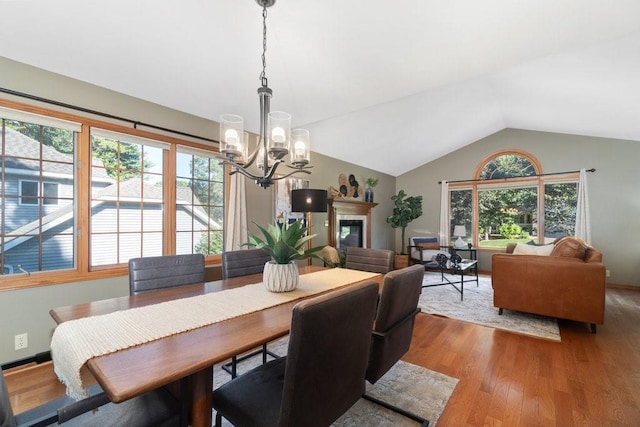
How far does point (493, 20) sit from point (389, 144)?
3.82 meters

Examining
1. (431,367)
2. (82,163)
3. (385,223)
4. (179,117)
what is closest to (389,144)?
(385,223)

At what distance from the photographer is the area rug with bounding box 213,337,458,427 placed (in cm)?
170

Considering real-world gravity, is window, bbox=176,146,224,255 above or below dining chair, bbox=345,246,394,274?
above

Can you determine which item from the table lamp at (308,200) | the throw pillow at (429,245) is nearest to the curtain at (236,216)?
the table lamp at (308,200)

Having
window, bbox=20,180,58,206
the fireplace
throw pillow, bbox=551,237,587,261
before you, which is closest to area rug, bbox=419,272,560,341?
throw pillow, bbox=551,237,587,261

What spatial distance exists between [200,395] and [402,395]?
148 cm

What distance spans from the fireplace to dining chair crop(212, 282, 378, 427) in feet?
13.3

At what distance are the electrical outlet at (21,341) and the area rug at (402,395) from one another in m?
1.46

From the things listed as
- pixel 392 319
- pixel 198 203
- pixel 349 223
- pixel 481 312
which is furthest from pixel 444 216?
pixel 392 319

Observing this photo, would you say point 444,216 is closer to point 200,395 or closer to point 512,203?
point 512,203

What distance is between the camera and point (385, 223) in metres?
7.20

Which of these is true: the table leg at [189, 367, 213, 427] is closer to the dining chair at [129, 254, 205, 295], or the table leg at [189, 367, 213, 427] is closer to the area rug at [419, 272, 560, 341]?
the dining chair at [129, 254, 205, 295]

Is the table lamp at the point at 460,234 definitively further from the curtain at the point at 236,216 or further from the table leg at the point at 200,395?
the table leg at the point at 200,395

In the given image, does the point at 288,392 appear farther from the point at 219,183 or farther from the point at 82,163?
the point at 219,183
